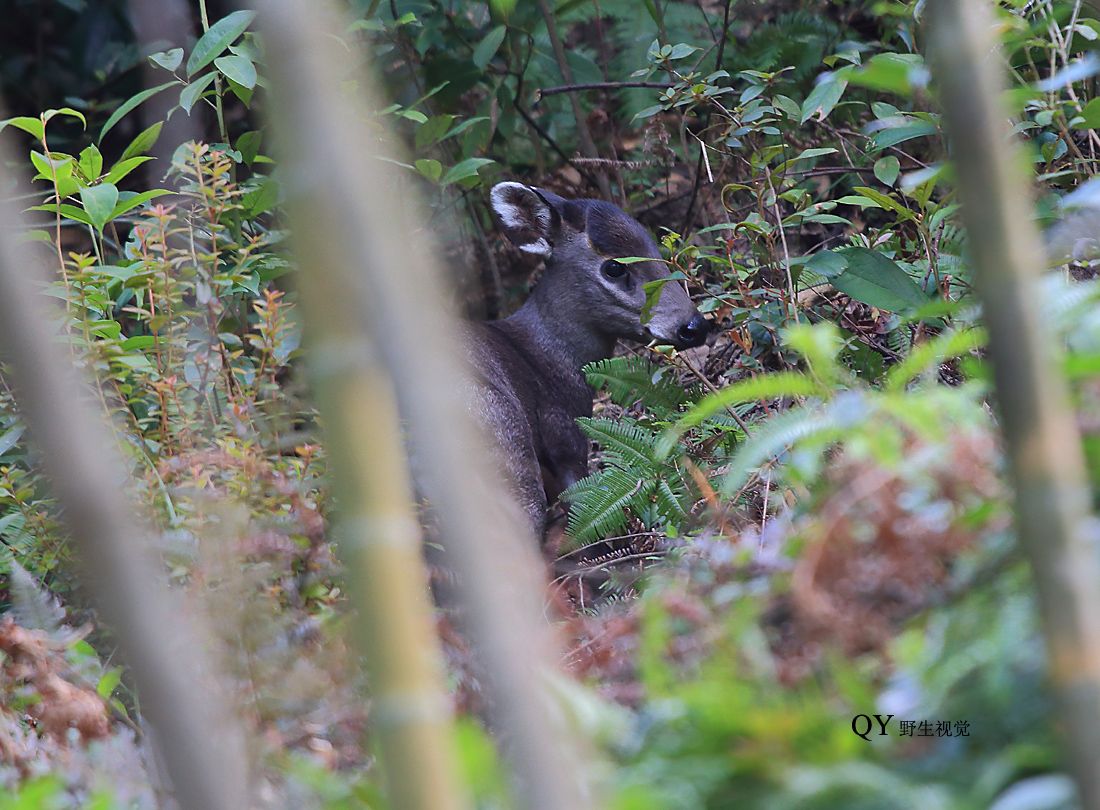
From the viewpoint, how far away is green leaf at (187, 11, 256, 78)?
4.30m

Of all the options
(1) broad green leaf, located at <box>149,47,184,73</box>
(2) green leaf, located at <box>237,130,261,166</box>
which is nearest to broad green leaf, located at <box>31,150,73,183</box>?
(1) broad green leaf, located at <box>149,47,184,73</box>

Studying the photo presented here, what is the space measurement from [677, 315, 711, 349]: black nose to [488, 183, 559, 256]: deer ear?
96cm

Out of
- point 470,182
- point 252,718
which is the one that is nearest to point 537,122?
point 470,182

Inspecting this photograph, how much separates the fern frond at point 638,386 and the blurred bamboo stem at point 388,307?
337 centimetres

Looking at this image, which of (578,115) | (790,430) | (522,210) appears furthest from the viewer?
(578,115)

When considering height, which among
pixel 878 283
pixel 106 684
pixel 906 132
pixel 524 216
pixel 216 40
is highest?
pixel 906 132

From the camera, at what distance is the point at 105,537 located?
130 cm

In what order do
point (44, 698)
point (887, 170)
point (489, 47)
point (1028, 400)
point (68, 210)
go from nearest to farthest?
point (1028, 400)
point (44, 698)
point (68, 210)
point (887, 170)
point (489, 47)

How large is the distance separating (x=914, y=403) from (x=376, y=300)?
99 centimetres

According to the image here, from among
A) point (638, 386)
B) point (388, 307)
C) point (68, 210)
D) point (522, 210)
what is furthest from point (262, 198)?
point (388, 307)

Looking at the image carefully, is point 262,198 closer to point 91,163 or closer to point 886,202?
point 91,163

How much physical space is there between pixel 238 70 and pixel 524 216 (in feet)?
5.85

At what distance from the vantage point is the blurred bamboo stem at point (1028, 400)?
43.8 inches

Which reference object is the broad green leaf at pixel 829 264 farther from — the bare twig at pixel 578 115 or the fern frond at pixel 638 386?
the bare twig at pixel 578 115
